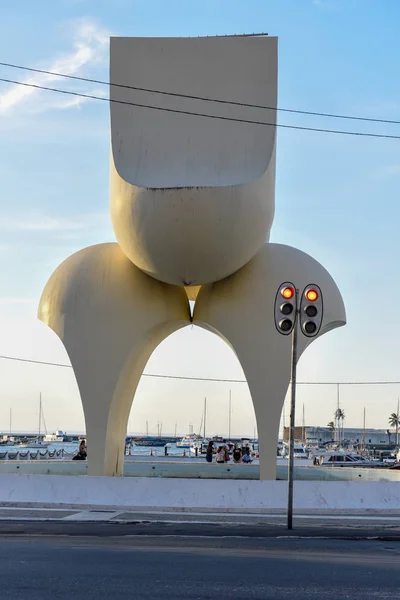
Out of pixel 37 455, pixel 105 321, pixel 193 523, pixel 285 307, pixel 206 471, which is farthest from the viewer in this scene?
pixel 37 455

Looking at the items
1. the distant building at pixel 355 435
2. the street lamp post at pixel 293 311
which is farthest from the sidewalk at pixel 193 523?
the distant building at pixel 355 435

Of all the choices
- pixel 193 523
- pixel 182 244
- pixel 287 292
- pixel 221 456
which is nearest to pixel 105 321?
pixel 182 244

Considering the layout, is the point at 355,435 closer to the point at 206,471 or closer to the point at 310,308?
the point at 206,471

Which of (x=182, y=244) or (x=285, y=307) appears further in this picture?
(x=182, y=244)

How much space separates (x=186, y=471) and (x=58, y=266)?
9856 mm

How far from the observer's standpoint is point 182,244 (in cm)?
2092

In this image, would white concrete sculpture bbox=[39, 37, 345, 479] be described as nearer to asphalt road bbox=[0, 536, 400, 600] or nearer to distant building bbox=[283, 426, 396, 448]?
asphalt road bbox=[0, 536, 400, 600]

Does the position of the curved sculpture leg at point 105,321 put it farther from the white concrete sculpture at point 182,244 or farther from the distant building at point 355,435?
the distant building at point 355,435

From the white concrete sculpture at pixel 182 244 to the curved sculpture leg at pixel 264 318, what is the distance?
3 cm

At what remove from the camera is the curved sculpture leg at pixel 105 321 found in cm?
2355

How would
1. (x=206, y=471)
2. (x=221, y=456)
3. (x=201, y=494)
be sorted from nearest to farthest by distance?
(x=201, y=494), (x=206, y=471), (x=221, y=456)

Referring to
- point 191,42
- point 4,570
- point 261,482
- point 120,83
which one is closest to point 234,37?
point 191,42

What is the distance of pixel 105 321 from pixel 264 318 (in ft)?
13.5

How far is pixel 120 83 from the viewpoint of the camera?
22.6 meters
